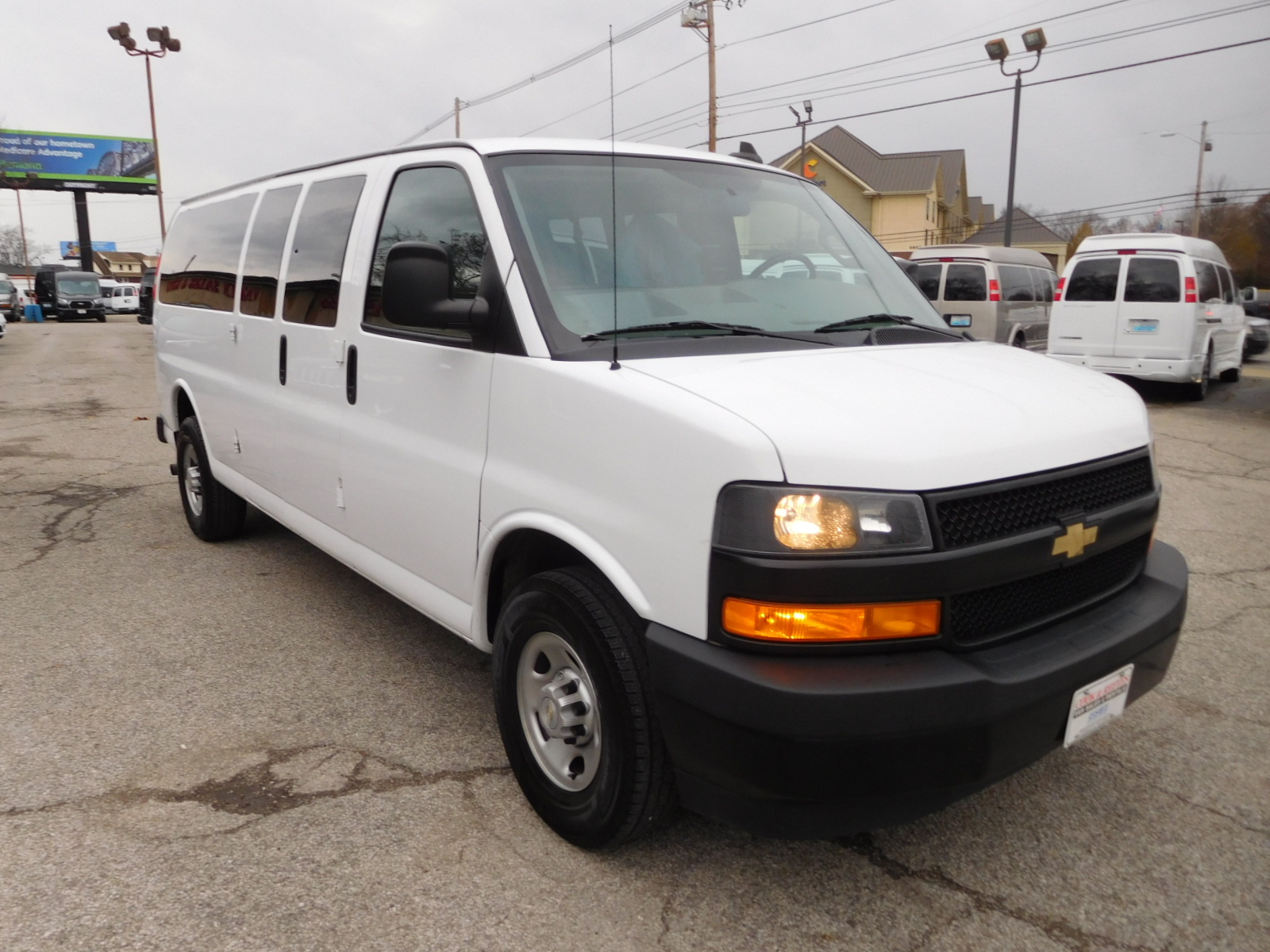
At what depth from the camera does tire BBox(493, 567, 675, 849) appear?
2.40 meters

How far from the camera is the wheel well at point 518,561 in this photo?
2802 millimetres

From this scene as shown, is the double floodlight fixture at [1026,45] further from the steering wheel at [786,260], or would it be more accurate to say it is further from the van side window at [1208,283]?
the steering wheel at [786,260]

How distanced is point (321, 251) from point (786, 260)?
6.29ft

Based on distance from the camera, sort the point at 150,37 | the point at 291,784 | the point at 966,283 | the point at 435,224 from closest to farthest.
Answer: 1. the point at 291,784
2. the point at 435,224
3. the point at 966,283
4. the point at 150,37

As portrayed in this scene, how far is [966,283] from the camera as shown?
15.7 m

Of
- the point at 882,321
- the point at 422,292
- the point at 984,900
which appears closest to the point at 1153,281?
the point at 882,321

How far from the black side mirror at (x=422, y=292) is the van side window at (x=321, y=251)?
111cm

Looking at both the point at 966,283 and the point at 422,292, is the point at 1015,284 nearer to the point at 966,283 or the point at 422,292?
the point at 966,283

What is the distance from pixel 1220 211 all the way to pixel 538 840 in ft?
265

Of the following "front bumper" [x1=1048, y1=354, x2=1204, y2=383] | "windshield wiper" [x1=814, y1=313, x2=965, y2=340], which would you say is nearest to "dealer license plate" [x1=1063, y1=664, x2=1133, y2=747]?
"windshield wiper" [x1=814, y1=313, x2=965, y2=340]

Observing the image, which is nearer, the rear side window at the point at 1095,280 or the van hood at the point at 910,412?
the van hood at the point at 910,412

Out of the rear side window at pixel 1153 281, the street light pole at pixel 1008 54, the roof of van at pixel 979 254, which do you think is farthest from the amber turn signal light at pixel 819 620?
the street light pole at pixel 1008 54

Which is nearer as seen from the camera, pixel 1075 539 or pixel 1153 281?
pixel 1075 539

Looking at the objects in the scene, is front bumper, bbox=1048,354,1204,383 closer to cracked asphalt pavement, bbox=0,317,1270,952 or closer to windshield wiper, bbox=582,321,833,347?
cracked asphalt pavement, bbox=0,317,1270,952
